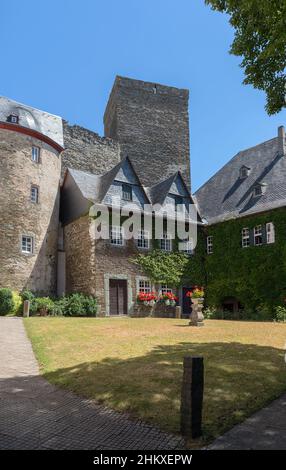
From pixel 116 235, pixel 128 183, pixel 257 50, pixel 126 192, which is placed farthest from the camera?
pixel 128 183

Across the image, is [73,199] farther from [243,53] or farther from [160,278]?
A: [243,53]

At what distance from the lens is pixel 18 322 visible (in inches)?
691

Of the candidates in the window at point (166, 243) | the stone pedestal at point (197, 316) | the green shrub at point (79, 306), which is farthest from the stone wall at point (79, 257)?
the stone pedestal at point (197, 316)

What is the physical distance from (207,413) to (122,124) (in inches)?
1288

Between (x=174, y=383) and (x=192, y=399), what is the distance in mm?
1948

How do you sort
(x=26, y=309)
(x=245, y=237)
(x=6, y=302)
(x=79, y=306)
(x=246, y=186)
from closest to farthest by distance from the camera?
(x=26, y=309), (x=6, y=302), (x=79, y=306), (x=245, y=237), (x=246, y=186)

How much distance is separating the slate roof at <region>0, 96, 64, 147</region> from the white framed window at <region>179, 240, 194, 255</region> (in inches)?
447

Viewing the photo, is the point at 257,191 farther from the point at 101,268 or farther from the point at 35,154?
the point at 35,154

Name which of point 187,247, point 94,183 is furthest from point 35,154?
point 187,247

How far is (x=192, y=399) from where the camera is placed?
5500mm

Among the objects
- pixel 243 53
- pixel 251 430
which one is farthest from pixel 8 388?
pixel 243 53

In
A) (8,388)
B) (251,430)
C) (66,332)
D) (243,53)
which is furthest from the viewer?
(66,332)

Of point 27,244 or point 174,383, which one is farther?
Result: point 27,244

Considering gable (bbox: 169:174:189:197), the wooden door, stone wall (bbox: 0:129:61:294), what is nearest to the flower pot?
stone wall (bbox: 0:129:61:294)
